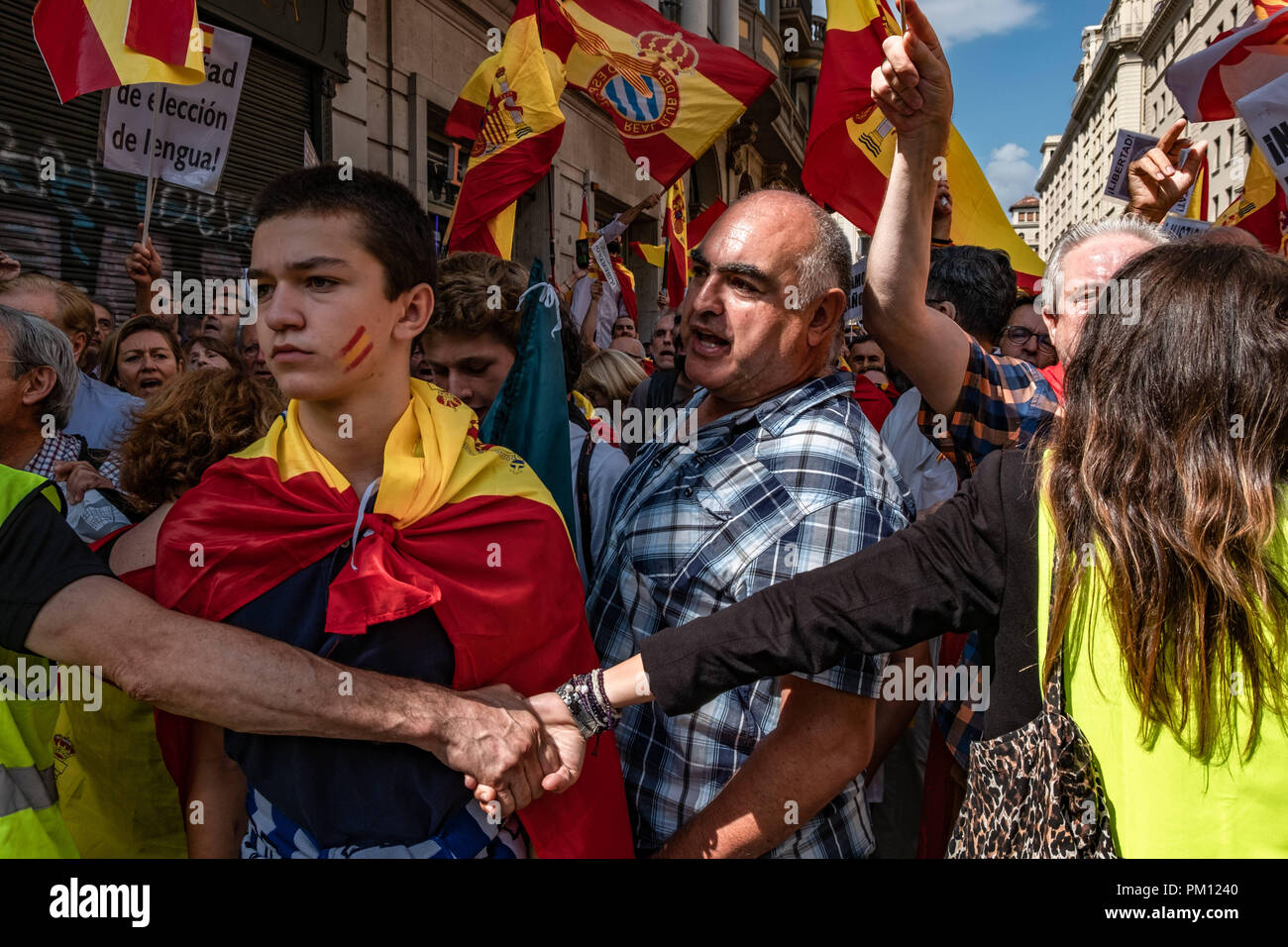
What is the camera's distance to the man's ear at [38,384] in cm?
238

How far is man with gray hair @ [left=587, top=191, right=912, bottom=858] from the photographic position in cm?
179

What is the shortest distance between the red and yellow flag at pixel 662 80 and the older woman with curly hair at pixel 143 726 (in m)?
4.23

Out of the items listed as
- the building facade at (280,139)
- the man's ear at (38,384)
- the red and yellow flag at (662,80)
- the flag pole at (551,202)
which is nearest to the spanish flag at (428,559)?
the man's ear at (38,384)

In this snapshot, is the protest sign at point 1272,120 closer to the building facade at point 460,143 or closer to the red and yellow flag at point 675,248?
the building facade at point 460,143

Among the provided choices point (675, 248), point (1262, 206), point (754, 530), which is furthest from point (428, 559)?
point (675, 248)

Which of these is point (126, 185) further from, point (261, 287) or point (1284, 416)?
point (1284, 416)

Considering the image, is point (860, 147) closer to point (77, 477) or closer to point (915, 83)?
point (915, 83)

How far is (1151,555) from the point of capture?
1316 mm

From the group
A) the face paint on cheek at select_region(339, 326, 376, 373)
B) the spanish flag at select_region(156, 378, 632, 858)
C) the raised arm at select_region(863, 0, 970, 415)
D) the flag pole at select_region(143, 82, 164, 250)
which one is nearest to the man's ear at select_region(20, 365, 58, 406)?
the spanish flag at select_region(156, 378, 632, 858)

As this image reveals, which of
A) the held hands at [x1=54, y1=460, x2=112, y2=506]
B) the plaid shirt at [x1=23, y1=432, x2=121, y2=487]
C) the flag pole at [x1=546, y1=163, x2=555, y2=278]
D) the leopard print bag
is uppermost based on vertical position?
the flag pole at [x1=546, y1=163, x2=555, y2=278]

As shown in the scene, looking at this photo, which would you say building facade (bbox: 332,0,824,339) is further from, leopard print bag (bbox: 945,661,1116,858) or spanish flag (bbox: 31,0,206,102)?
leopard print bag (bbox: 945,661,1116,858)

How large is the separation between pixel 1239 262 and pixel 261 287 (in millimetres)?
1651

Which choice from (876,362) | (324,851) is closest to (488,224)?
(876,362)

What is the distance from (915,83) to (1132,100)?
68761mm
